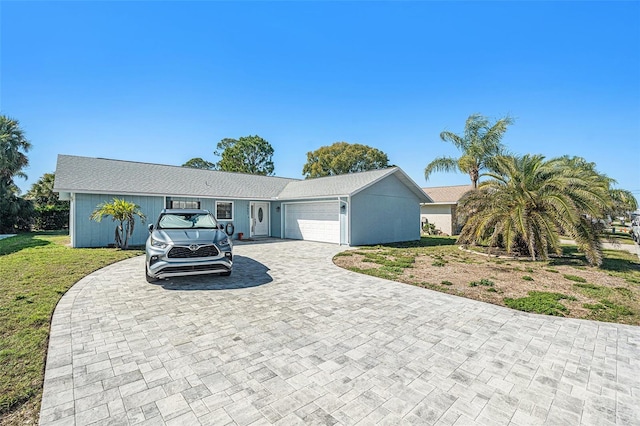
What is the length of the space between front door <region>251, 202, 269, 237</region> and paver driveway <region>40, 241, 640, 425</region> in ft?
42.5

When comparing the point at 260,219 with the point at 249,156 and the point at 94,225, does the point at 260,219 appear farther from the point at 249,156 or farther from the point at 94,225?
the point at 249,156

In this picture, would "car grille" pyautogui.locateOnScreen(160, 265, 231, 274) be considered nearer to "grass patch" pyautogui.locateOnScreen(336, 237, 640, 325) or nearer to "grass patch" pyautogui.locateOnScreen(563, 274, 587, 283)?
"grass patch" pyautogui.locateOnScreen(336, 237, 640, 325)

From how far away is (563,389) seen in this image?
299 centimetres

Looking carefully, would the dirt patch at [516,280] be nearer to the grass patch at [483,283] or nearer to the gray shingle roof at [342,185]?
the grass patch at [483,283]

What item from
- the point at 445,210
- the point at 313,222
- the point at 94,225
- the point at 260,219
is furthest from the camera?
the point at 445,210

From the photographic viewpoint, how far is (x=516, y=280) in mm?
7809

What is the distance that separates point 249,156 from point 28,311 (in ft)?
134

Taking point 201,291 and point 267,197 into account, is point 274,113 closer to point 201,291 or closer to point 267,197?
point 267,197

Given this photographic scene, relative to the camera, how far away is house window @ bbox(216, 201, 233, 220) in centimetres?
1733

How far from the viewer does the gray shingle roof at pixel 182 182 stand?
562 inches

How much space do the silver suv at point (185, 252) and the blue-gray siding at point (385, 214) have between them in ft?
29.4

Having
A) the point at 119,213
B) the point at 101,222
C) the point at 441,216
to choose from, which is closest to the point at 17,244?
the point at 101,222

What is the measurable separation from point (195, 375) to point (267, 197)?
16.1 metres

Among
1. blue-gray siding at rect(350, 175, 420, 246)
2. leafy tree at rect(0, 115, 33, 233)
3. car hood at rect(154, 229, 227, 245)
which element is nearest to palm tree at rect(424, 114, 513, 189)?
blue-gray siding at rect(350, 175, 420, 246)
